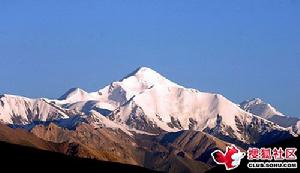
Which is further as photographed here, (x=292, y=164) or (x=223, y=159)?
(x=292, y=164)

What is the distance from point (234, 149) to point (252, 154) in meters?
3.77

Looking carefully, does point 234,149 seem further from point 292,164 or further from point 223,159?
point 292,164

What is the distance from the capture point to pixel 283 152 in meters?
160

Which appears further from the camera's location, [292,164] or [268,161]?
[292,164]

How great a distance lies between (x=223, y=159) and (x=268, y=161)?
1343cm

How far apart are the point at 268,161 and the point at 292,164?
881 inches

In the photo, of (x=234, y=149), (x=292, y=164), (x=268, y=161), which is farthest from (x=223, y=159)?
(x=292, y=164)

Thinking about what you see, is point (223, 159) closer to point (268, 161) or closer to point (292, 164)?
point (268, 161)

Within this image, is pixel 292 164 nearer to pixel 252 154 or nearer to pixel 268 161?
pixel 268 161

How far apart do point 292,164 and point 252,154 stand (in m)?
34.1

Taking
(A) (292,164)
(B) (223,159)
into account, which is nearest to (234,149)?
(B) (223,159)

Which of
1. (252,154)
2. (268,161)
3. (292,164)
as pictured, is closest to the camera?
(252,154)

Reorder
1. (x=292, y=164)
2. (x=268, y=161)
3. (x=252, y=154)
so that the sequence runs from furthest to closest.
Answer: (x=292, y=164) < (x=268, y=161) < (x=252, y=154)

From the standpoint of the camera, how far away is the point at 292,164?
18725 centimetres
